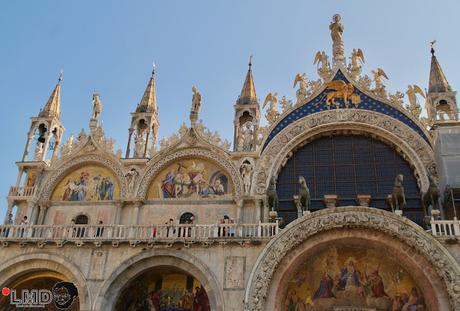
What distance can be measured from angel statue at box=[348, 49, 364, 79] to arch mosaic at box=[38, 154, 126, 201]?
36.9 feet

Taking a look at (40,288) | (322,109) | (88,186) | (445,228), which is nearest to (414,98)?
(322,109)

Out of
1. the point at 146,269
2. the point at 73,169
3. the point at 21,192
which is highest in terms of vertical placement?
the point at 73,169

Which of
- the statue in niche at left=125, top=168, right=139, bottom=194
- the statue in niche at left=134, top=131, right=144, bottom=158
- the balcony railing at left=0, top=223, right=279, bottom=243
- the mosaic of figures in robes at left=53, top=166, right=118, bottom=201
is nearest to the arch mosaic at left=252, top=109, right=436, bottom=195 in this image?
the balcony railing at left=0, top=223, right=279, bottom=243

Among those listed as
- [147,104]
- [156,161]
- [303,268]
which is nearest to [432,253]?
[303,268]

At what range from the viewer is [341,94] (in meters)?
22.3

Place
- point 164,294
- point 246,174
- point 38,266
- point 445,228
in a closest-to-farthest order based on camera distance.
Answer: point 445,228, point 38,266, point 164,294, point 246,174

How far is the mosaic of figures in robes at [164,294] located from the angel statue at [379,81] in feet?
36.9

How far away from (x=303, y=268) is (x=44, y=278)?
33.2 ft

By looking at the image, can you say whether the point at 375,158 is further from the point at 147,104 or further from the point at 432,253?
the point at 147,104

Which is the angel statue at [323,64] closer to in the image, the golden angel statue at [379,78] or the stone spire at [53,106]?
the golden angel statue at [379,78]

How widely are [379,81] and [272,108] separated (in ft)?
16.0

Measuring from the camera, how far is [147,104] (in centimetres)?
2384

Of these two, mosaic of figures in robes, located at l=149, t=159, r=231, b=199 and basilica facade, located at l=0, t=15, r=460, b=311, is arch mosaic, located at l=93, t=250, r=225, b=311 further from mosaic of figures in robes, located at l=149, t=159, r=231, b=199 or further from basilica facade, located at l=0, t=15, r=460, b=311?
mosaic of figures in robes, located at l=149, t=159, r=231, b=199

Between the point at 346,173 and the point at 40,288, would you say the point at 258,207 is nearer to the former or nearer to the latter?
the point at 346,173
